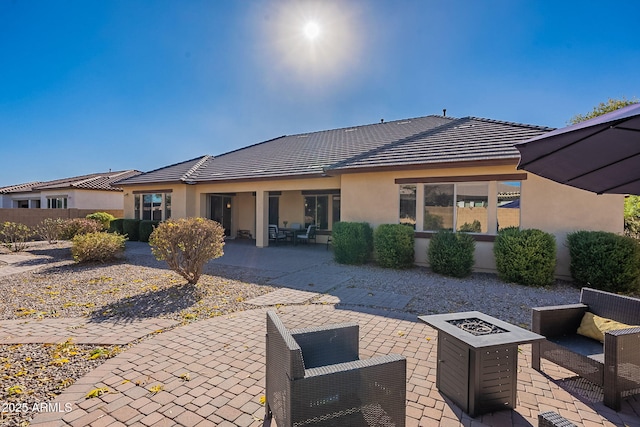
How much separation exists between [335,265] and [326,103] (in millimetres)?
7975

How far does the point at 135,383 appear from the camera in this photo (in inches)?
127

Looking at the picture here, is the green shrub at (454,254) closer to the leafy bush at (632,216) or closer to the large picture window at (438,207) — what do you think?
the large picture window at (438,207)

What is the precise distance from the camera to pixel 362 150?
13406 mm

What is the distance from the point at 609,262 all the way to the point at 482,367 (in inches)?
278

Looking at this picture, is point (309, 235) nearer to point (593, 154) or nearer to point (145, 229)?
point (145, 229)

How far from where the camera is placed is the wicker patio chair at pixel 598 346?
→ 113 inches

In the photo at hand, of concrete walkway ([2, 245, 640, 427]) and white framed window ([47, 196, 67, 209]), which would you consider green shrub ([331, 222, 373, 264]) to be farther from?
white framed window ([47, 196, 67, 209])

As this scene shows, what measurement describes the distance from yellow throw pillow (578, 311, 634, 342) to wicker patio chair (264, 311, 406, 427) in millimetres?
2946

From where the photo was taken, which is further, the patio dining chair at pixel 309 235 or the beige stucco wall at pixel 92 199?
the beige stucco wall at pixel 92 199

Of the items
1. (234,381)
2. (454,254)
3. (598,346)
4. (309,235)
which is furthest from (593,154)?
(309,235)

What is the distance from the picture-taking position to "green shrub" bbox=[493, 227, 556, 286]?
25.6 ft

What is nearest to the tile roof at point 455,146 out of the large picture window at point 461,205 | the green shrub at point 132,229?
the large picture window at point 461,205

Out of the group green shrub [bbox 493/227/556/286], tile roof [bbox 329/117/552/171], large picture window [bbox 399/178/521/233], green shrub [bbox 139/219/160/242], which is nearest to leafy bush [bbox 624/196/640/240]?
tile roof [bbox 329/117/552/171]

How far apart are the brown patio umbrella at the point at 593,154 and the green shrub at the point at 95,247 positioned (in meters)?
11.7
